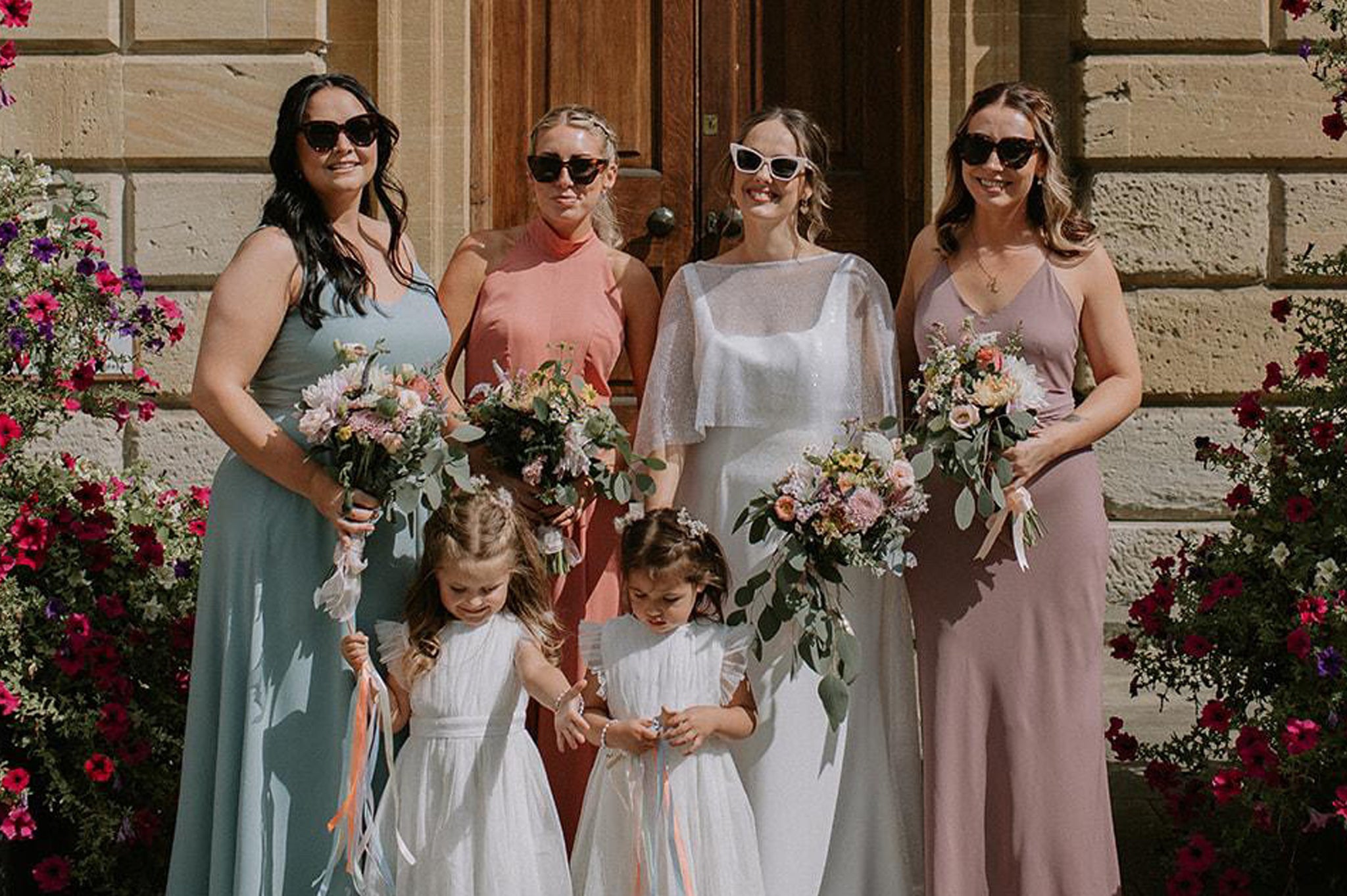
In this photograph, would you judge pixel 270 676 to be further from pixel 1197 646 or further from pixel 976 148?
pixel 1197 646

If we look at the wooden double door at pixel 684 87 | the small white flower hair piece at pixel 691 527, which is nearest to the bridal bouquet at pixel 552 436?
the small white flower hair piece at pixel 691 527

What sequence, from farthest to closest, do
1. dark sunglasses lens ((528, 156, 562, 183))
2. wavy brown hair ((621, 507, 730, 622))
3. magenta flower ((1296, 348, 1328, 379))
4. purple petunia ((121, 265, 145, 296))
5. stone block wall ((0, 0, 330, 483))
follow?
stone block wall ((0, 0, 330, 483)) < purple petunia ((121, 265, 145, 296)) < magenta flower ((1296, 348, 1328, 379)) < dark sunglasses lens ((528, 156, 562, 183)) < wavy brown hair ((621, 507, 730, 622))

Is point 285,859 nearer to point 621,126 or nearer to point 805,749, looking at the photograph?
point 805,749

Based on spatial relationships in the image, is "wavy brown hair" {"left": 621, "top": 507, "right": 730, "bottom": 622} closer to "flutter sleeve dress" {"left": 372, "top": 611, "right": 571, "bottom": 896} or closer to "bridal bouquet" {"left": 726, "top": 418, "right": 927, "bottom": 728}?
"bridal bouquet" {"left": 726, "top": 418, "right": 927, "bottom": 728}

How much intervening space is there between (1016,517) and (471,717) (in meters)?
1.40

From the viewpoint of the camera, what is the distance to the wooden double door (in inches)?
284

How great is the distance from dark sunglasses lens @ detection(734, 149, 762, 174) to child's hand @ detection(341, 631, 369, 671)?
1542 millimetres

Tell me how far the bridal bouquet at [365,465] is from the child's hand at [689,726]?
2.15 feet

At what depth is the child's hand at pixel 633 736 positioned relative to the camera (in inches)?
159

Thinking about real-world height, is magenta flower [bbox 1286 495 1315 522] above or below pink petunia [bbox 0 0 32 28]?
below

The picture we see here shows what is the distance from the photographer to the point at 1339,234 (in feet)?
22.6

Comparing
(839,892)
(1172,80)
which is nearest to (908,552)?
(839,892)

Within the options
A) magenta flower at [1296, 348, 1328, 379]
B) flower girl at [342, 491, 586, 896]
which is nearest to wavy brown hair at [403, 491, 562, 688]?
flower girl at [342, 491, 586, 896]

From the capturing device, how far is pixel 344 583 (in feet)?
13.2
